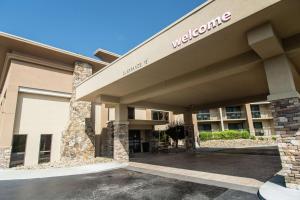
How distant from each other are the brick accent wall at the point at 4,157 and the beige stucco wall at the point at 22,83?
364mm

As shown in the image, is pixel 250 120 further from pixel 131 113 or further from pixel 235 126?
pixel 131 113

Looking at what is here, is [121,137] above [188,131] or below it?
below

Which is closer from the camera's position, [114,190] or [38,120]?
[114,190]

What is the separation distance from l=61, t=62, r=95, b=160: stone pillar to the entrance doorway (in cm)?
502

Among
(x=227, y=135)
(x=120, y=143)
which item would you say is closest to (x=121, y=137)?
(x=120, y=143)

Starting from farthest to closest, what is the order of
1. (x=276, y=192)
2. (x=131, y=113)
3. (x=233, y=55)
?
1. (x=131, y=113)
2. (x=233, y=55)
3. (x=276, y=192)

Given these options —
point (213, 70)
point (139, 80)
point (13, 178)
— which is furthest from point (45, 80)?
point (213, 70)

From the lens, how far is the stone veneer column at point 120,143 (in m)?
14.2

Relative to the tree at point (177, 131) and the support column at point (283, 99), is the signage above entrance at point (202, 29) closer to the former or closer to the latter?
the support column at point (283, 99)

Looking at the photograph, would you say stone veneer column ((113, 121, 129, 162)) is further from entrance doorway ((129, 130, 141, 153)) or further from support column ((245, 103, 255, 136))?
support column ((245, 103, 255, 136))

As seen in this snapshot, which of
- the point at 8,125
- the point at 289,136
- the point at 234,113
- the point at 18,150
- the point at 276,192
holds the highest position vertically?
the point at 234,113

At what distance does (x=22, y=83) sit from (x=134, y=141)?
12414 millimetres

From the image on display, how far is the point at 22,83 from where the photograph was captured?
15.1 metres

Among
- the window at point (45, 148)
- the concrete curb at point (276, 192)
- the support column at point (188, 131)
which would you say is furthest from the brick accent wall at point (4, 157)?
the support column at point (188, 131)
